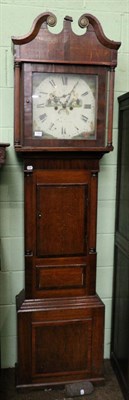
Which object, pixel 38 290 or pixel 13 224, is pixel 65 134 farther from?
pixel 38 290

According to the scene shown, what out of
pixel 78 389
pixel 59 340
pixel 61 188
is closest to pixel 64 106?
pixel 61 188

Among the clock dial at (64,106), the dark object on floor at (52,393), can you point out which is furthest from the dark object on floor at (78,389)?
the clock dial at (64,106)

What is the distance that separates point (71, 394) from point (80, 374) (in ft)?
0.34

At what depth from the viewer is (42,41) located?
1.62m

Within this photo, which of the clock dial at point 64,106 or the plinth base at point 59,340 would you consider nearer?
the clock dial at point 64,106

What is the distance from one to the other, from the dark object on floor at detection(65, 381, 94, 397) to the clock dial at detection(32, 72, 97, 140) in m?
1.25

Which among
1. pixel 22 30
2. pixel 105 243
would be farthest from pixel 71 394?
pixel 22 30

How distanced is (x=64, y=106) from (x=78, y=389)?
1396 mm

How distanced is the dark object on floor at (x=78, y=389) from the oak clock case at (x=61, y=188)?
29 millimetres

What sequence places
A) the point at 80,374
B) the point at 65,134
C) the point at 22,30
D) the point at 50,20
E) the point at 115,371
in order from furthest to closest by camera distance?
the point at 115,371 < the point at 80,374 < the point at 22,30 < the point at 65,134 < the point at 50,20

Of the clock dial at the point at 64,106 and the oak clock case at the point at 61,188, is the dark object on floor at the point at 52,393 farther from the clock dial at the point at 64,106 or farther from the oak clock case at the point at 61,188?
the clock dial at the point at 64,106

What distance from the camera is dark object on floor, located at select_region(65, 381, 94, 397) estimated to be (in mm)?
1922

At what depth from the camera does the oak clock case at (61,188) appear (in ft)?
5.40

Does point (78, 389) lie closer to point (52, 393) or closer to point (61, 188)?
point (52, 393)
